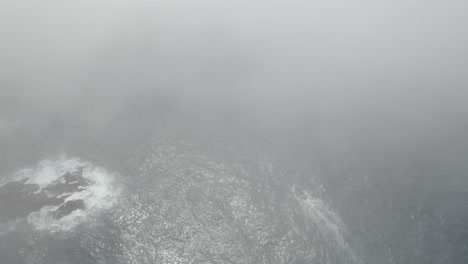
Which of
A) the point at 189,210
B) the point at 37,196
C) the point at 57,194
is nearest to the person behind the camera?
the point at 189,210

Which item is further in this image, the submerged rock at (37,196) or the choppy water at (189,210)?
the submerged rock at (37,196)

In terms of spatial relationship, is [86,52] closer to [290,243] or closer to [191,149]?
[191,149]

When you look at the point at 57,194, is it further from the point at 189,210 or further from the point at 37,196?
the point at 189,210

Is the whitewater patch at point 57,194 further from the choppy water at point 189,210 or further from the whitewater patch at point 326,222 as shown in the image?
the whitewater patch at point 326,222

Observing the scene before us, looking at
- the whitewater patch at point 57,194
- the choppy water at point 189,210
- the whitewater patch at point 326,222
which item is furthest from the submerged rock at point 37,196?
the whitewater patch at point 326,222

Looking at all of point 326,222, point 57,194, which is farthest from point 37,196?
point 326,222

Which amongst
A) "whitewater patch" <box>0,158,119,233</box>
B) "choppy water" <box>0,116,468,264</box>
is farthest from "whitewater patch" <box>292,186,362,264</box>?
"whitewater patch" <box>0,158,119,233</box>

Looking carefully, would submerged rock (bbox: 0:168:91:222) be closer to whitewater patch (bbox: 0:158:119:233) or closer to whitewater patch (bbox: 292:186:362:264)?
whitewater patch (bbox: 0:158:119:233)

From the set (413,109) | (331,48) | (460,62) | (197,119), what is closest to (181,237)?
(197,119)
